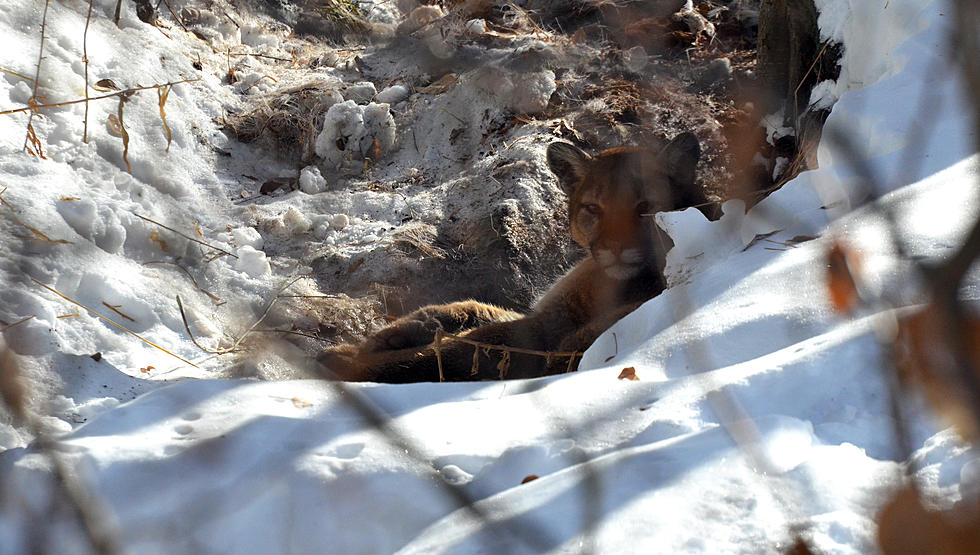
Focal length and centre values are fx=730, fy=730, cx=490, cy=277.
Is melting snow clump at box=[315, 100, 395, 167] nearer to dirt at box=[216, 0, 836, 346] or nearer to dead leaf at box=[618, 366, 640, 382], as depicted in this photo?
dirt at box=[216, 0, 836, 346]

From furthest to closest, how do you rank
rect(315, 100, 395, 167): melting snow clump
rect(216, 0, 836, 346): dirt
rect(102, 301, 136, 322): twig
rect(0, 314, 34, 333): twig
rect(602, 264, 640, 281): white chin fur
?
1. rect(315, 100, 395, 167): melting snow clump
2. rect(216, 0, 836, 346): dirt
3. rect(602, 264, 640, 281): white chin fur
4. rect(102, 301, 136, 322): twig
5. rect(0, 314, 34, 333): twig

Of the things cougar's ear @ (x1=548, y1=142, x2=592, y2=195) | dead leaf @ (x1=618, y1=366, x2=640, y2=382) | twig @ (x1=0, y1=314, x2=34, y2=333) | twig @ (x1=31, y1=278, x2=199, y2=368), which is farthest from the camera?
cougar's ear @ (x1=548, y1=142, x2=592, y2=195)

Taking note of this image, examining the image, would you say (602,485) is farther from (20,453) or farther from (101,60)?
(101,60)

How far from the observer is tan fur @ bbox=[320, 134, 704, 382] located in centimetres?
405

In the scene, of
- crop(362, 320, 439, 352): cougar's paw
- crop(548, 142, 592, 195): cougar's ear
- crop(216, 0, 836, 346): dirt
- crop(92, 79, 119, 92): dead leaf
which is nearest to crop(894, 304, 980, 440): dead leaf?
crop(362, 320, 439, 352): cougar's paw

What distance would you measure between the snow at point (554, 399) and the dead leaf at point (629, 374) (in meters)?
0.03

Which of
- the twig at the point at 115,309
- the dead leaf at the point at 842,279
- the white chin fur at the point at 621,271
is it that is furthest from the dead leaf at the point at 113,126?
the dead leaf at the point at 842,279

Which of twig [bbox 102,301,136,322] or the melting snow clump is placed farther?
the melting snow clump

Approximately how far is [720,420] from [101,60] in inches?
224

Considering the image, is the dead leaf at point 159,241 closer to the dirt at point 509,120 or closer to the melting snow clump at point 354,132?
the dirt at point 509,120

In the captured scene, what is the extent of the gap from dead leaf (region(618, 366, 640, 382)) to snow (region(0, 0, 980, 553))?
0.11 ft

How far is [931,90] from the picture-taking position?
3121 millimetres

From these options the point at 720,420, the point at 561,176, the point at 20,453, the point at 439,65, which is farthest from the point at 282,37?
the point at 720,420

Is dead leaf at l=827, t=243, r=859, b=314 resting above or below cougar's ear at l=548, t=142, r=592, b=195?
above
